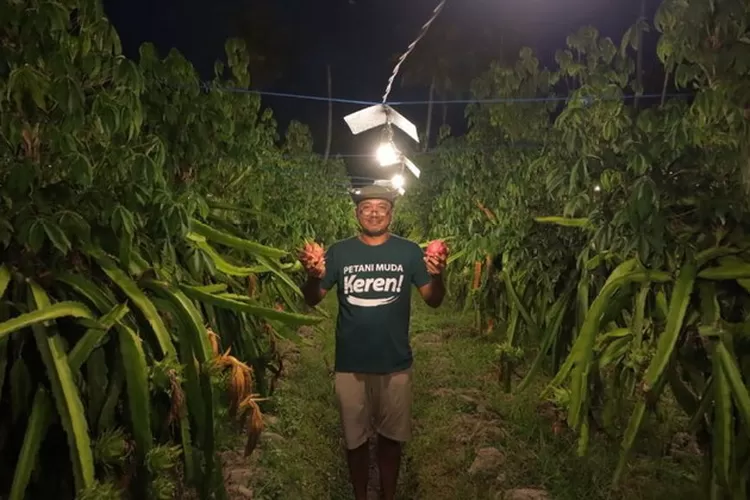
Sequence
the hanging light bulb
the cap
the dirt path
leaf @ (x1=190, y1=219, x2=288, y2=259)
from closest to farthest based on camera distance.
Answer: the cap → the dirt path → leaf @ (x1=190, y1=219, x2=288, y2=259) → the hanging light bulb

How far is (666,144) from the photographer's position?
2797 mm

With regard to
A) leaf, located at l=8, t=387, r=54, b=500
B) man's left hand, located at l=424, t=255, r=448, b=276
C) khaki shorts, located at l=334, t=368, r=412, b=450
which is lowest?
khaki shorts, located at l=334, t=368, r=412, b=450

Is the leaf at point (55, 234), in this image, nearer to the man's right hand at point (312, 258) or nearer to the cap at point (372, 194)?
the man's right hand at point (312, 258)

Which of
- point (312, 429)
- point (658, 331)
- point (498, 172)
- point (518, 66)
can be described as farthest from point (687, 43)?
point (498, 172)

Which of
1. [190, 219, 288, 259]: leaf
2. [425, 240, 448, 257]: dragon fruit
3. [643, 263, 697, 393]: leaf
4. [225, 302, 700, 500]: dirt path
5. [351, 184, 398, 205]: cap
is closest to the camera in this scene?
[643, 263, 697, 393]: leaf

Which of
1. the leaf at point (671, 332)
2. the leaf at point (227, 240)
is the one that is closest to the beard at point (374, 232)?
the leaf at point (227, 240)

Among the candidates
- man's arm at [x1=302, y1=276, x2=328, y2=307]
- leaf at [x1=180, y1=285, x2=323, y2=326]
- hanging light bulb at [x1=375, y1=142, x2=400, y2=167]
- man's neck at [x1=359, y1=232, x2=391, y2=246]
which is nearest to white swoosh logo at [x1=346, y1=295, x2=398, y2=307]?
man's arm at [x1=302, y1=276, x2=328, y2=307]

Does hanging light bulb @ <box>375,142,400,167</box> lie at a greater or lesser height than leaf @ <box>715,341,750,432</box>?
greater

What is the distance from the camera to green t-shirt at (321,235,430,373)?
3.35 meters

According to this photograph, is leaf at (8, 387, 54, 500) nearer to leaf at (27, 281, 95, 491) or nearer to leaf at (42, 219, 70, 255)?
leaf at (27, 281, 95, 491)

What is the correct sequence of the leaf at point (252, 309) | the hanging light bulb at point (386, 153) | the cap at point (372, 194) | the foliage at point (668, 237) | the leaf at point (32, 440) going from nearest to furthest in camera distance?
the leaf at point (32, 440) < the foliage at point (668, 237) < the leaf at point (252, 309) < the cap at point (372, 194) < the hanging light bulb at point (386, 153)

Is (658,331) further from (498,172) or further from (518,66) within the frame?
(498,172)

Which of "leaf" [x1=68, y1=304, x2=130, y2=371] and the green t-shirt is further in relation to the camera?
the green t-shirt

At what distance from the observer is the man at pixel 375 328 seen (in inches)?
132
